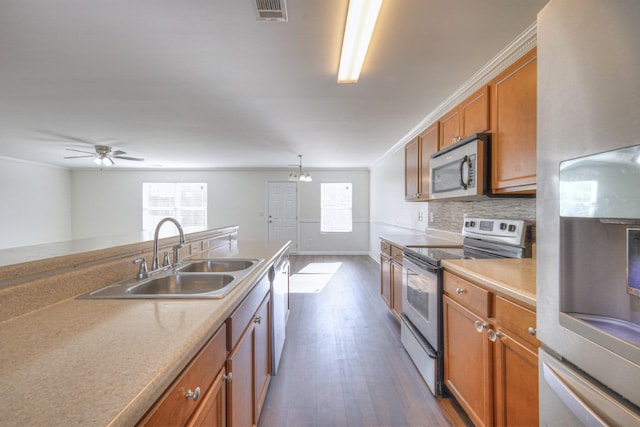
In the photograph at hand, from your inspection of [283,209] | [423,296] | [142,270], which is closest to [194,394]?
[142,270]

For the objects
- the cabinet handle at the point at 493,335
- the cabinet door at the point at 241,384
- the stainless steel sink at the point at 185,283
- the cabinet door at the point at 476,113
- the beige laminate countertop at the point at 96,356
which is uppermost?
the cabinet door at the point at 476,113

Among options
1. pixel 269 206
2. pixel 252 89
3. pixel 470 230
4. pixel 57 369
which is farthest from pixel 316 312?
pixel 269 206

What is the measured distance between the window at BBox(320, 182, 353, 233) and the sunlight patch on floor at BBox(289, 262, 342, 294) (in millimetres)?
1454

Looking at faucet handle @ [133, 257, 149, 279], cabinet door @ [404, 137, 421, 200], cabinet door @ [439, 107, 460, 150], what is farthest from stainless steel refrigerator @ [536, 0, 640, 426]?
cabinet door @ [404, 137, 421, 200]

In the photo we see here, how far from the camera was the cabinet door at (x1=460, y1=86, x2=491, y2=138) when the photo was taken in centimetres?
181

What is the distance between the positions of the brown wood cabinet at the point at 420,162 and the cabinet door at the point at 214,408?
233cm

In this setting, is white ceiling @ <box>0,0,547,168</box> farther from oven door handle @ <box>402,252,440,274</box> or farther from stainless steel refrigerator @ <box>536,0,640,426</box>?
oven door handle @ <box>402,252,440,274</box>

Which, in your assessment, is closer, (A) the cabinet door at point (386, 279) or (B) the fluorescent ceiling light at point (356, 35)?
(B) the fluorescent ceiling light at point (356, 35)

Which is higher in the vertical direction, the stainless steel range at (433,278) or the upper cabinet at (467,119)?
the upper cabinet at (467,119)

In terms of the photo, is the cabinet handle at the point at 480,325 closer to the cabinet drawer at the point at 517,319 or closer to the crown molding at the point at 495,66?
the cabinet drawer at the point at 517,319

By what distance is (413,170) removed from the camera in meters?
3.06

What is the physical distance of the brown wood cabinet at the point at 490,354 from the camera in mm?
1050

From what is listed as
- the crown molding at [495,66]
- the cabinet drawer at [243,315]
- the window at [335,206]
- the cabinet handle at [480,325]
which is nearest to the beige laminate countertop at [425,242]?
the cabinet handle at [480,325]

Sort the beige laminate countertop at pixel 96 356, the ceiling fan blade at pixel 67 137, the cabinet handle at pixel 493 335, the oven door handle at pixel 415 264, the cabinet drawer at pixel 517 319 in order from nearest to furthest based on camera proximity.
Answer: the beige laminate countertop at pixel 96 356 → the cabinet drawer at pixel 517 319 → the cabinet handle at pixel 493 335 → the oven door handle at pixel 415 264 → the ceiling fan blade at pixel 67 137
